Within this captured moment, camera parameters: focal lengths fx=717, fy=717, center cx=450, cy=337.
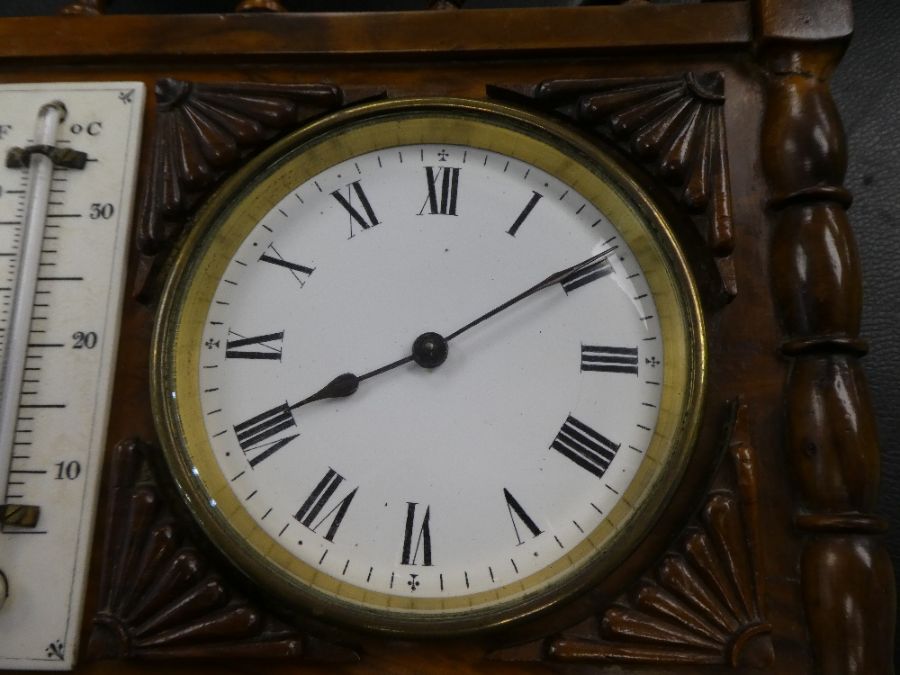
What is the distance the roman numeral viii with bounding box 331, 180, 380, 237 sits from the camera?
78cm

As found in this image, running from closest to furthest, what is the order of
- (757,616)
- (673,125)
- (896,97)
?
(757,616) → (673,125) → (896,97)

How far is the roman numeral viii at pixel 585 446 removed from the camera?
705mm

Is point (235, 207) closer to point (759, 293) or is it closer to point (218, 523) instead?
point (218, 523)

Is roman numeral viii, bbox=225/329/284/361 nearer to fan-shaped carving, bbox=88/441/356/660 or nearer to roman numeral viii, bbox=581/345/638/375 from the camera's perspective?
fan-shaped carving, bbox=88/441/356/660

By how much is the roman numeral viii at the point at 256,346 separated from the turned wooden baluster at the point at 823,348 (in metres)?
0.51

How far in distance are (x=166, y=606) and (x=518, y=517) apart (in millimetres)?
345

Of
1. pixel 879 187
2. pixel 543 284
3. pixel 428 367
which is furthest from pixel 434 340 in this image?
pixel 879 187

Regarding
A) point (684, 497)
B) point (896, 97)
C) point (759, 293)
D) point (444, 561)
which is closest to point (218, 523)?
point (444, 561)

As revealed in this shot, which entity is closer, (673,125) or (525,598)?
(525,598)

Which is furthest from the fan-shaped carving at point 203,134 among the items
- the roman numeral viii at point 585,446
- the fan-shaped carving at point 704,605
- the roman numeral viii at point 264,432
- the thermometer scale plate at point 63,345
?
the fan-shaped carving at point 704,605

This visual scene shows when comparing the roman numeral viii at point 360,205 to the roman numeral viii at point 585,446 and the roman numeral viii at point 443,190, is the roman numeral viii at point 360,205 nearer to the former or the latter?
the roman numeral viii at point 443,190

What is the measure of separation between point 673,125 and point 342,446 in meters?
0.48

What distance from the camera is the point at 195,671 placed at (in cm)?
68

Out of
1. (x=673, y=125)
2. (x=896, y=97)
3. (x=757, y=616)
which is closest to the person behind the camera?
(x=757, y=616)
